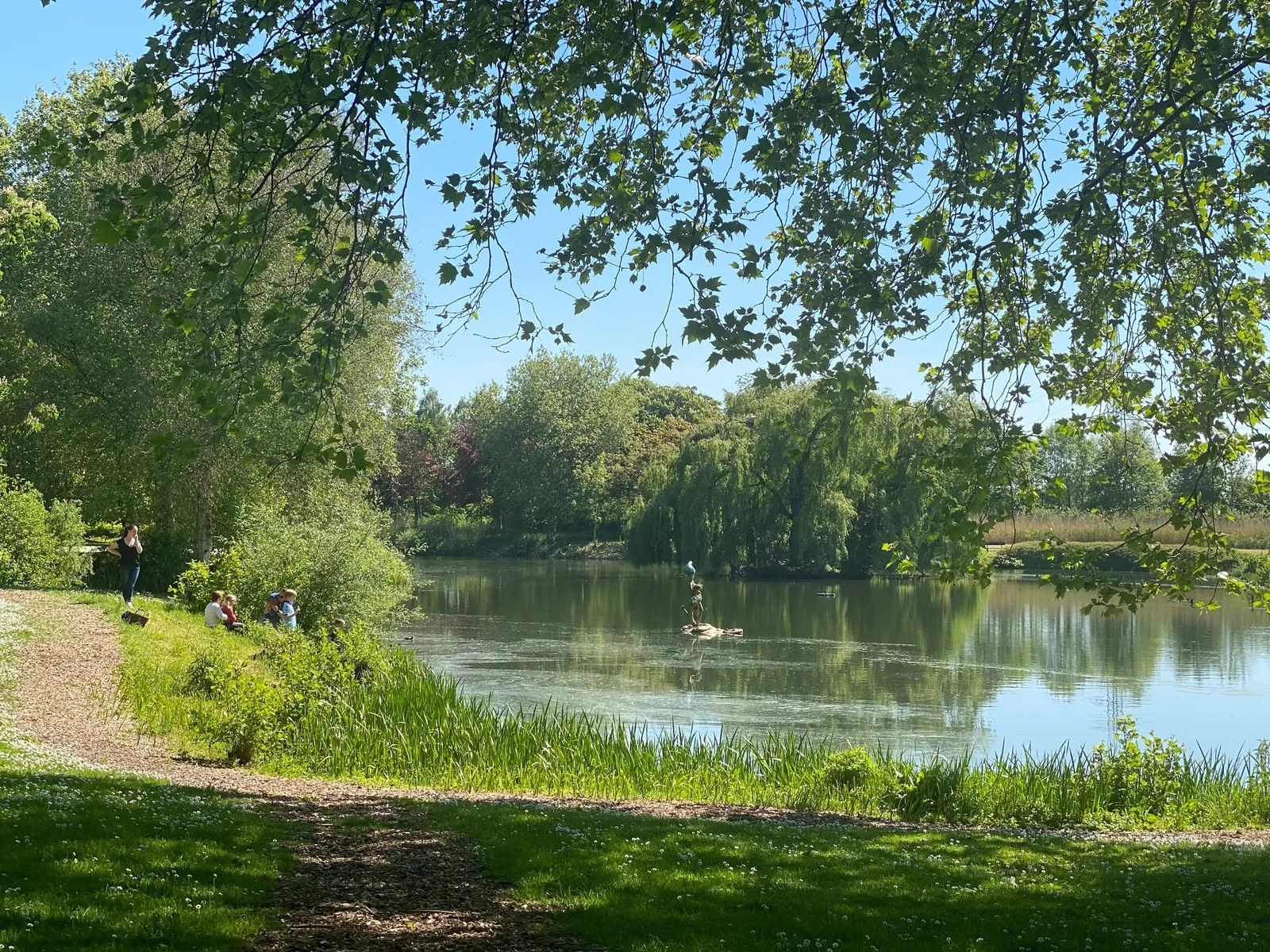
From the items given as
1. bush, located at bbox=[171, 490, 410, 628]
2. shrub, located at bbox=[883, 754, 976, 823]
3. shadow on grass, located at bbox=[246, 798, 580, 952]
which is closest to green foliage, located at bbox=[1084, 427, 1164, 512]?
shrub, located at bbox=[883, 754, 976, 823]

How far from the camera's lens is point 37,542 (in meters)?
21.8

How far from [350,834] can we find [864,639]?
20.9 meters

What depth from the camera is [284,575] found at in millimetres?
21984

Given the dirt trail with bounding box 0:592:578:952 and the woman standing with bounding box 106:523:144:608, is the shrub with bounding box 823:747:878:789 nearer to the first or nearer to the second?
the dirt trail with bounding box 0:592:578:952

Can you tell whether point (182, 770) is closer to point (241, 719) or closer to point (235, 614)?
point (241, 719)

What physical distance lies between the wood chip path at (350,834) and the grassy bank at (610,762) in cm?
70

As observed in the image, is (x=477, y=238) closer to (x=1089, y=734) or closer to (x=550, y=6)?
(x=550, y=6)

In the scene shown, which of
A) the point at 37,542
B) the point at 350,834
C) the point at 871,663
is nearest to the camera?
the point at 350,834

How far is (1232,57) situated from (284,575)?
18.9m

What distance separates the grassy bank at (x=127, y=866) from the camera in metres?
4.71

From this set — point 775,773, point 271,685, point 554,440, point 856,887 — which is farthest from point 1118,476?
point 554,440

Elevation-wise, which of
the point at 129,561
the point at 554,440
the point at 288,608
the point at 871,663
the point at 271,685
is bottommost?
the point at 871,663

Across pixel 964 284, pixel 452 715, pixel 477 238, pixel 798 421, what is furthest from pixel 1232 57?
pixel 798 421

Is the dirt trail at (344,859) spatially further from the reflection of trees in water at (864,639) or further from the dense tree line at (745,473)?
the reflection of trees in water at (864,639)
